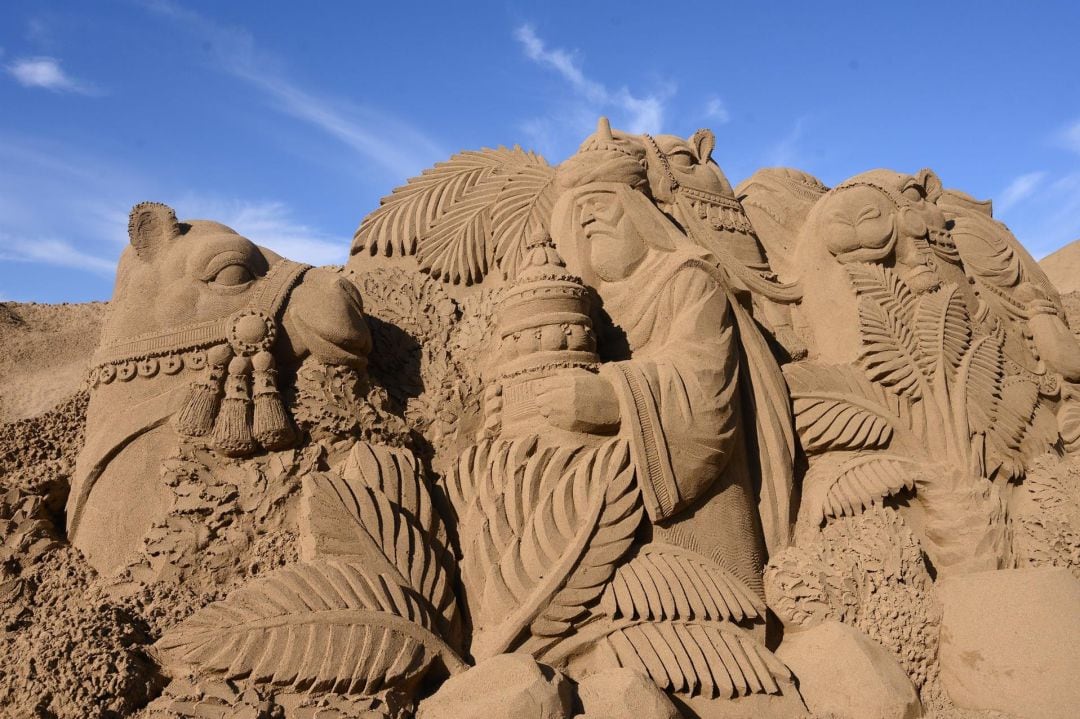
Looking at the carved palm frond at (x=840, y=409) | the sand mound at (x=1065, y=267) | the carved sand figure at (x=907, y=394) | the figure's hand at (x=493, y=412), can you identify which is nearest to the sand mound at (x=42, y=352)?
the figure's hand at (x=493, y=412)

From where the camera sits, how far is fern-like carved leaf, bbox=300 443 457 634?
3379 millimetres

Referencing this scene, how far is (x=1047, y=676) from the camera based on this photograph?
12.4 feet

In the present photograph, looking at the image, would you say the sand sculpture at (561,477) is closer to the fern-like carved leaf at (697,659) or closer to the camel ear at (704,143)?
the fern-like carved leaf at (697,659)

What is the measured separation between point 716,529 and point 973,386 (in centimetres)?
182

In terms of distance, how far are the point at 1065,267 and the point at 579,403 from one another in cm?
844

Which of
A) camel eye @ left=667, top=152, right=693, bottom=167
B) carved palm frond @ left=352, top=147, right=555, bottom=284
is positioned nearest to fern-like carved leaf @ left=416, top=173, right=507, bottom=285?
carved palm frond @ left=352, top=147, right=555, bottom=284

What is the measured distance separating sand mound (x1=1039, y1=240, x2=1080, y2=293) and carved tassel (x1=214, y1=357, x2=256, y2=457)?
344 inches

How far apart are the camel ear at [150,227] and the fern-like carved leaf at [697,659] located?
259 cm

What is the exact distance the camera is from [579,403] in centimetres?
379

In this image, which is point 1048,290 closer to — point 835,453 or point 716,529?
point 835,453

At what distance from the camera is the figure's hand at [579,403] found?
3801 mm

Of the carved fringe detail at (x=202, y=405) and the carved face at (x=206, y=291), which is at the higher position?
the carved face at (x=206, y=291)

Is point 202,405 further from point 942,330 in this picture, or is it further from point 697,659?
point 942,330

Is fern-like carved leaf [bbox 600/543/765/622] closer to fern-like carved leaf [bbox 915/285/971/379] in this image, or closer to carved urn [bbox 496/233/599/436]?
carved urn [bbox 496/233/599/436]
